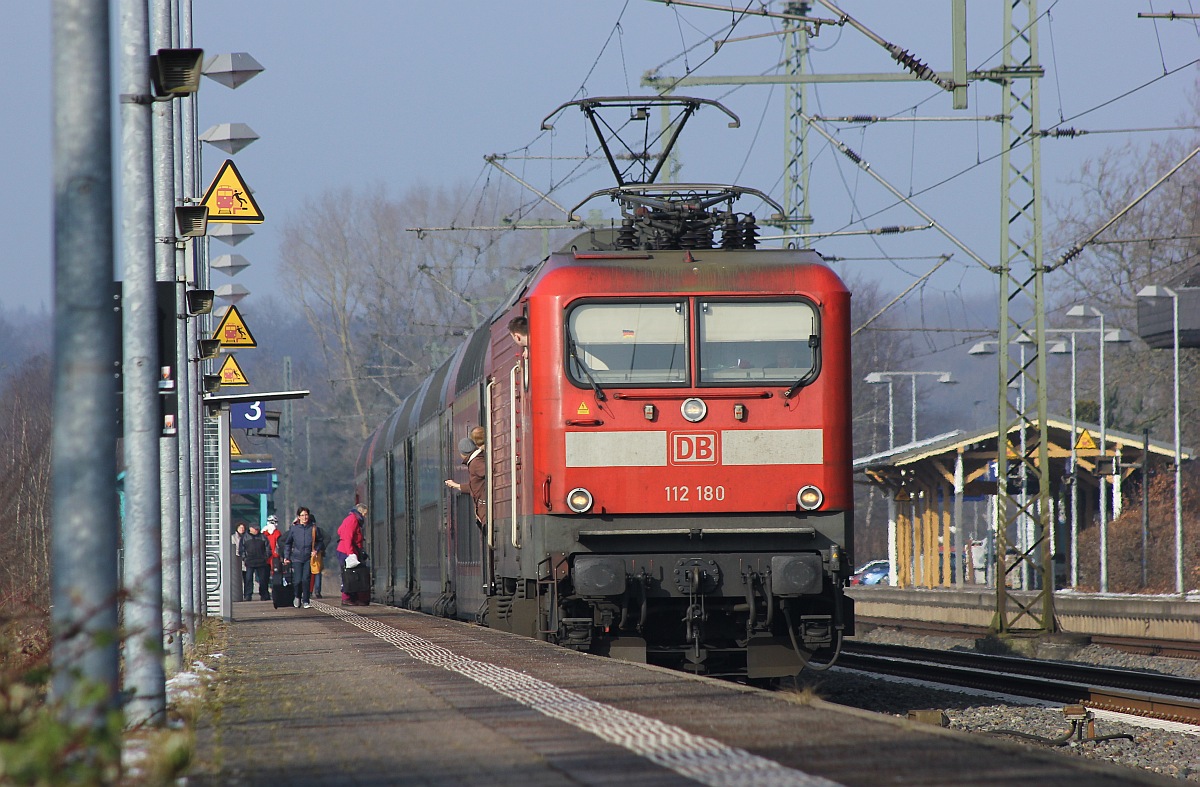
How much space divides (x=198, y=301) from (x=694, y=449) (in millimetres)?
5477

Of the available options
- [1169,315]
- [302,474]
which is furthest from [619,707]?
[302,474]

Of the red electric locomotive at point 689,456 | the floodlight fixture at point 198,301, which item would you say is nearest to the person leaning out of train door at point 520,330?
the red electric locomotive at point 689,456

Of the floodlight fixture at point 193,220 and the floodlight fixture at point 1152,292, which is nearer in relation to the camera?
the floodlight fixture at point 193,220

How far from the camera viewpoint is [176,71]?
325 inches

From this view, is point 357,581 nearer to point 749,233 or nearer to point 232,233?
point 232,233

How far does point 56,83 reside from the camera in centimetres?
585

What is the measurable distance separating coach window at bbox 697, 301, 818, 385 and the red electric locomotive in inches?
0.4

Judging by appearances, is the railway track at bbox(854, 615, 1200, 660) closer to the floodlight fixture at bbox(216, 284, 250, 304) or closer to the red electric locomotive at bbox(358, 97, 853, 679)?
the red electric locomotive at bbox(358, 97, 853, 679)

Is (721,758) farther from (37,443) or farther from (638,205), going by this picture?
(37,443)

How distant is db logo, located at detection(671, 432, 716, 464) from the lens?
11.7 m

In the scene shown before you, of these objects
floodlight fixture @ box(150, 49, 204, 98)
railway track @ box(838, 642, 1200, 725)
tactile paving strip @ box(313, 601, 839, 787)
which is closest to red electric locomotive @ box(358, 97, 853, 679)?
tactile paving strip @ box(313, 601, 839, 787)

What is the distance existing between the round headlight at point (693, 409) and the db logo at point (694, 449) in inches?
5.1

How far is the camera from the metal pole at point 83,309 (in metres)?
5.77

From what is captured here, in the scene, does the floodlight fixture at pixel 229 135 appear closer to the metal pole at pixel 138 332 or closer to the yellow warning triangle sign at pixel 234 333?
the yellow warning triangle sign at pixel 234 333
